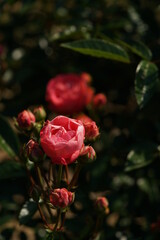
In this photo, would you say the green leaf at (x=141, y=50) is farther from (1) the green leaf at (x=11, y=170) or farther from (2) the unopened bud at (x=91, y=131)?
(1) the green leaf at (x=11, y=170)

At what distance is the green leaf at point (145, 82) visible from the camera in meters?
1.13

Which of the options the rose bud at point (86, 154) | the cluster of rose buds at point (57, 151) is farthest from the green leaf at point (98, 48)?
the rose bud at point (86, 154)

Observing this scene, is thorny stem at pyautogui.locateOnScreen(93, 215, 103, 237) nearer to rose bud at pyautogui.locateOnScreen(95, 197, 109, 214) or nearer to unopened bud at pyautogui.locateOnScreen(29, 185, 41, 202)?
rose bud at pyautogui.locateOnScreen(95, 197, 109, 214)

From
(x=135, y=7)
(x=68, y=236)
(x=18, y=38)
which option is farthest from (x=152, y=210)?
(x=18, y=38)

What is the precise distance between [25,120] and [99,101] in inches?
14.8

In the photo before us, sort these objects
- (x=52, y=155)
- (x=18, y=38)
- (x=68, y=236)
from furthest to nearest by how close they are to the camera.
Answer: (x=18, y=38), (x=68, y=236), (x=52, y=155)

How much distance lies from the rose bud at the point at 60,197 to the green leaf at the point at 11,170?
12.9 inches

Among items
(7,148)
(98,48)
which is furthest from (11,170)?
(98,48)

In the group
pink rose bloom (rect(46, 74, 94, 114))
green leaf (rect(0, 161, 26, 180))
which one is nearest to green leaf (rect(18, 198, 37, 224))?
green leaf (rect(0, 161, 26, 180))

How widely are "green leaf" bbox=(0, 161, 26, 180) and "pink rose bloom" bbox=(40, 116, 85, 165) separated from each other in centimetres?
33

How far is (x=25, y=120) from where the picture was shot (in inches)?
43.3

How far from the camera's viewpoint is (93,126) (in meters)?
1.04

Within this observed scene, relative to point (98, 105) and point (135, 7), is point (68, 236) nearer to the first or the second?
point (98, 105)

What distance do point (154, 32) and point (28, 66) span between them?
20.8 inches
